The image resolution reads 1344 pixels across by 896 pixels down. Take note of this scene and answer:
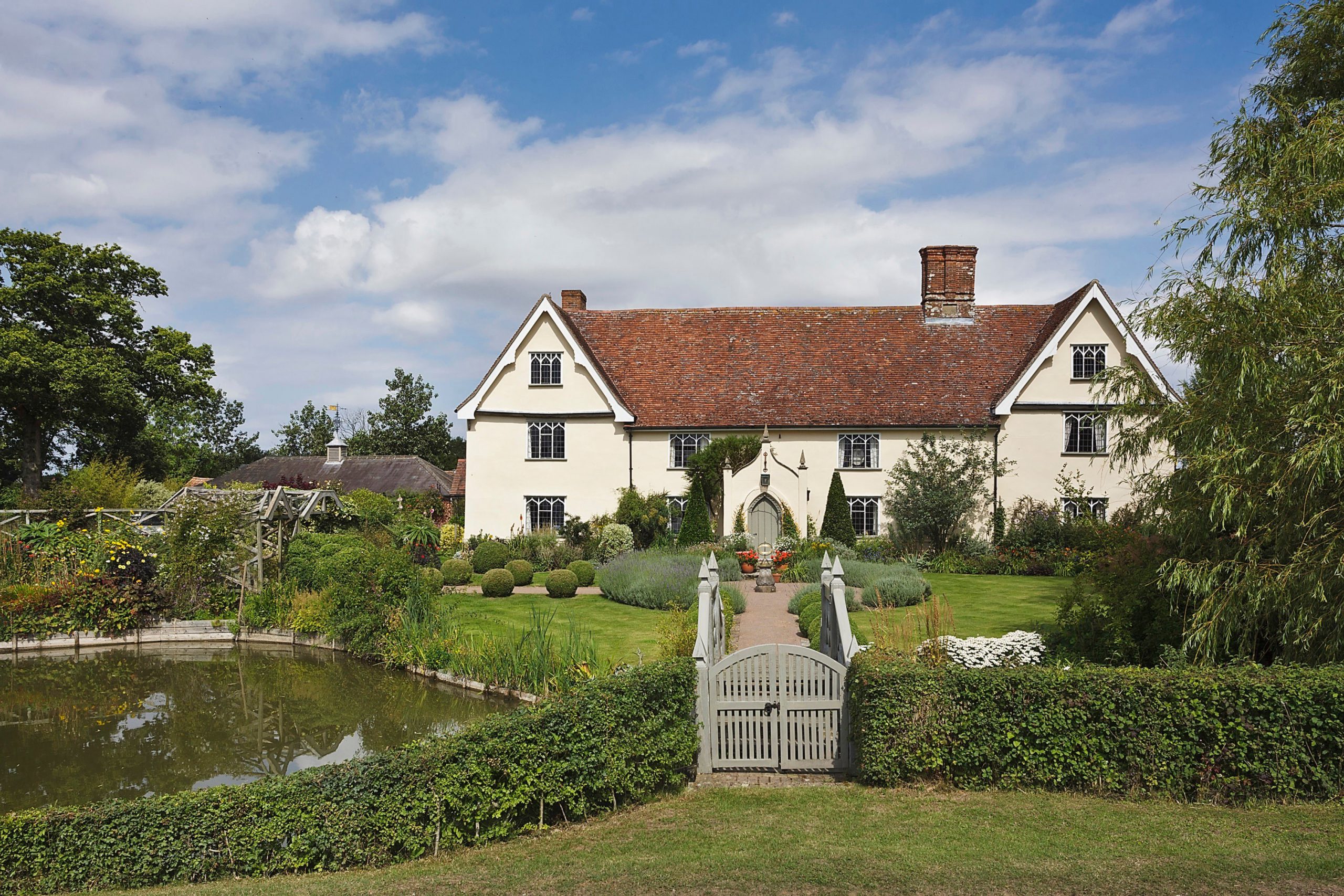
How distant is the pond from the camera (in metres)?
9.76

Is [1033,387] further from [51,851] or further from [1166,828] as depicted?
[51,851]

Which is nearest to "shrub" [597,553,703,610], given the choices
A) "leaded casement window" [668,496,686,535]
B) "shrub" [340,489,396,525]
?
"leaded casement window" [668,496,686,535]

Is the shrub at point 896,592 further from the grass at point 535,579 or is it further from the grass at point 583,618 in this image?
the grass at point 535,579

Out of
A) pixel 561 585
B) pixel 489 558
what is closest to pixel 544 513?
pixel 489 558

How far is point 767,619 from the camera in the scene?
→ 52.7ft

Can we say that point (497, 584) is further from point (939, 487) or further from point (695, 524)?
point (939, 487)

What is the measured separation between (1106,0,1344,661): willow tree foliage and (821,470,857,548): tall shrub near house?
15.0m

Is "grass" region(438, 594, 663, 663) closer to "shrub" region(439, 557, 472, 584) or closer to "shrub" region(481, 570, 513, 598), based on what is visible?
"shrub" region(481, 570, 513, 598)

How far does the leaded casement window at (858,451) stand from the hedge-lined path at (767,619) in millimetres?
6336

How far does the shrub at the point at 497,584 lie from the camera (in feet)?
65.7

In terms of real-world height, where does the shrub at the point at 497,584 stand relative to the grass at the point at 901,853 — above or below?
above

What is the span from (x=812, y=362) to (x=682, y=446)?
5460 millimetres

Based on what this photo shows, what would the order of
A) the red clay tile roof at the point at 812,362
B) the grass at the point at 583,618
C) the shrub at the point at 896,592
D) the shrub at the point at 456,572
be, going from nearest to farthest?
the grass at the point at 583,618 < the shrub at the point at 896,592 < the shrub at the point at 456,572 < the red clay tile roof at the point at 812,362

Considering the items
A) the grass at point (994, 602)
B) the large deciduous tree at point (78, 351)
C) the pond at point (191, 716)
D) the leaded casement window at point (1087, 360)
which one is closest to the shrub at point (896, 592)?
the grass at point (994, 602)
